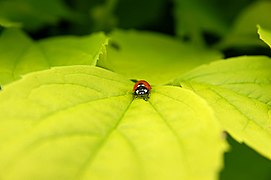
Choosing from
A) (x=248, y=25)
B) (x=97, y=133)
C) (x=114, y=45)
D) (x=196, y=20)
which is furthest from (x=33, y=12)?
(x=97, y=133)

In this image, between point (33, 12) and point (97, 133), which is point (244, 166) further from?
point (97, 133)

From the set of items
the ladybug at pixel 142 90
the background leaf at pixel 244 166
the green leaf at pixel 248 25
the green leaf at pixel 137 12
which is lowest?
the ladybug at pixel 142 90

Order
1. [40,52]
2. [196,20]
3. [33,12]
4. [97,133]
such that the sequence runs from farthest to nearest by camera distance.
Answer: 1. [196,20]
2. [33,12]
3. [40,52]
4. [97,133]

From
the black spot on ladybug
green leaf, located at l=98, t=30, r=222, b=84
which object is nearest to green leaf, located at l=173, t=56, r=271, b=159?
green leaf, located at l=98, t=30, r=222, b=84

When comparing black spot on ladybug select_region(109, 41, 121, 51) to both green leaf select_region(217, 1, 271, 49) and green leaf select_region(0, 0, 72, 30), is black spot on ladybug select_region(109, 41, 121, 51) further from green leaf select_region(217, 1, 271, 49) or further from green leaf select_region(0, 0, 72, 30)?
green leaf select_region(217, 1, 271, 49)

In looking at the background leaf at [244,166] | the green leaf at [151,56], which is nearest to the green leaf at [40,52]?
the green leaf at [151,56]

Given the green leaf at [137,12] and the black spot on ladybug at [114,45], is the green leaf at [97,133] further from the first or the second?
the green leaf at [137,12]
